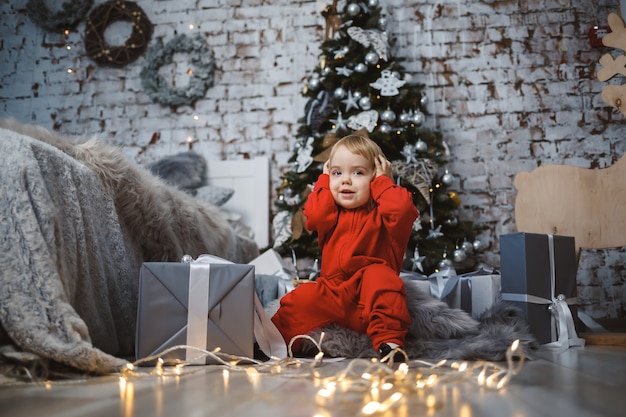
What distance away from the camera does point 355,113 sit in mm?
3057

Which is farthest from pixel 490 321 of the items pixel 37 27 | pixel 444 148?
pixel 37 27

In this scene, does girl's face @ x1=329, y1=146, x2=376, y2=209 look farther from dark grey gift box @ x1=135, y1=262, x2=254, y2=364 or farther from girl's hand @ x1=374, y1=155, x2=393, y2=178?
dark grey gift box @ x1=135, y1=262, x2=254, y2=364

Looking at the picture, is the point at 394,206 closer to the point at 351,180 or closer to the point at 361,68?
the point at 351,180

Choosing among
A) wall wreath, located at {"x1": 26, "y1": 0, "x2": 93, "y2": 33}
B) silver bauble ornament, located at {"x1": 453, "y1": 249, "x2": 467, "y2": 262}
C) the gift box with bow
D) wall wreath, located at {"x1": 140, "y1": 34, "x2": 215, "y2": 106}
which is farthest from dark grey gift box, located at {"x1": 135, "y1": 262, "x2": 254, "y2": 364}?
wall wreath, located at {"x1": 26, "y1": 0, "x2": 93, "y2": 33}

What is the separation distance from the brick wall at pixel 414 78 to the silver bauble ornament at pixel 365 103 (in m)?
→ 0.76

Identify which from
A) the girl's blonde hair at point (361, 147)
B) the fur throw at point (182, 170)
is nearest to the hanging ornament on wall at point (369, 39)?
the fur throw at point (182, 170)

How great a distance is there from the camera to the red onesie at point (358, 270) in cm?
160

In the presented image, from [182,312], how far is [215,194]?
2.03 metres

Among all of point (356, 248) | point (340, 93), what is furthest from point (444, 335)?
point (340, 93)

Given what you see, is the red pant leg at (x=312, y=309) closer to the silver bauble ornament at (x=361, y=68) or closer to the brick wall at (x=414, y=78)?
the silver bauble ornament at (x=361, y=68)

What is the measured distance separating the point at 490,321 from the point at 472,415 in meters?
1.02

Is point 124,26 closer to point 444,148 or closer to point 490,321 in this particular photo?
point 444,148

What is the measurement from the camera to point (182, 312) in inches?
55.8

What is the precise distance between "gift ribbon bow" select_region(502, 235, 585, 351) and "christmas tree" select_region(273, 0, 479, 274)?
103cm
